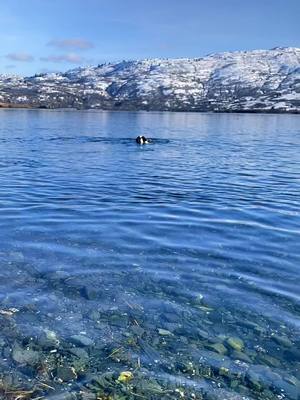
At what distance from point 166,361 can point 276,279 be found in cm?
514

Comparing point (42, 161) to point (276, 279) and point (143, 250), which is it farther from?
point (276, 279)

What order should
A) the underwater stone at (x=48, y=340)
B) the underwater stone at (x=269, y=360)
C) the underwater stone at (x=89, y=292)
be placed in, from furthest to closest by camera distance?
the underwater stone at (x=89, y=292) < the underwater stone at (x=48, y=340) < the underwater stone at (x=269, y=360)

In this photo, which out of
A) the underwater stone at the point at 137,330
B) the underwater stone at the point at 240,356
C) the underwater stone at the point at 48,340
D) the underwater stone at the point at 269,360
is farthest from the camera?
the underwater stone at the point at 137,330

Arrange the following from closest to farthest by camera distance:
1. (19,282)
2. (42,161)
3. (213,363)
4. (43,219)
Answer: (213,363), (19,282), (43,219), (42,161)

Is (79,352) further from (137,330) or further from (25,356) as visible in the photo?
(137,330)

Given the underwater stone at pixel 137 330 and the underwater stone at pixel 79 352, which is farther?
the underwater stone at pixel 137 330

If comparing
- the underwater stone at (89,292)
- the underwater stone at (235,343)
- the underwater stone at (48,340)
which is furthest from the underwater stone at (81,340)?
the underwater stone at (235,343)

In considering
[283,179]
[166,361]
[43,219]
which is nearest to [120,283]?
[166,361]

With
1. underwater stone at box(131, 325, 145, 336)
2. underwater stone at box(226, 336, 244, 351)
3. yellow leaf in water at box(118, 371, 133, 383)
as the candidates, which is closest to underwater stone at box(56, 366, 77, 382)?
yellow leaf in water at box(118, 371, 133, 383)

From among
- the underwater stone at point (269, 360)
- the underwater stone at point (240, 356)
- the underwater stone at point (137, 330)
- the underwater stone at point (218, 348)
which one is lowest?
the underwater stone at point (269, 360)

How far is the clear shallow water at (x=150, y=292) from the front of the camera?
7.93m

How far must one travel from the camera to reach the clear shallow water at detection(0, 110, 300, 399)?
7934 mm

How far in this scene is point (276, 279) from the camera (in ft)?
40.7

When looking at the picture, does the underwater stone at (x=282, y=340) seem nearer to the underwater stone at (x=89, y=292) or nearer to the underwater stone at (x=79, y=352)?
the underwater stone at (x=79, y=352)
